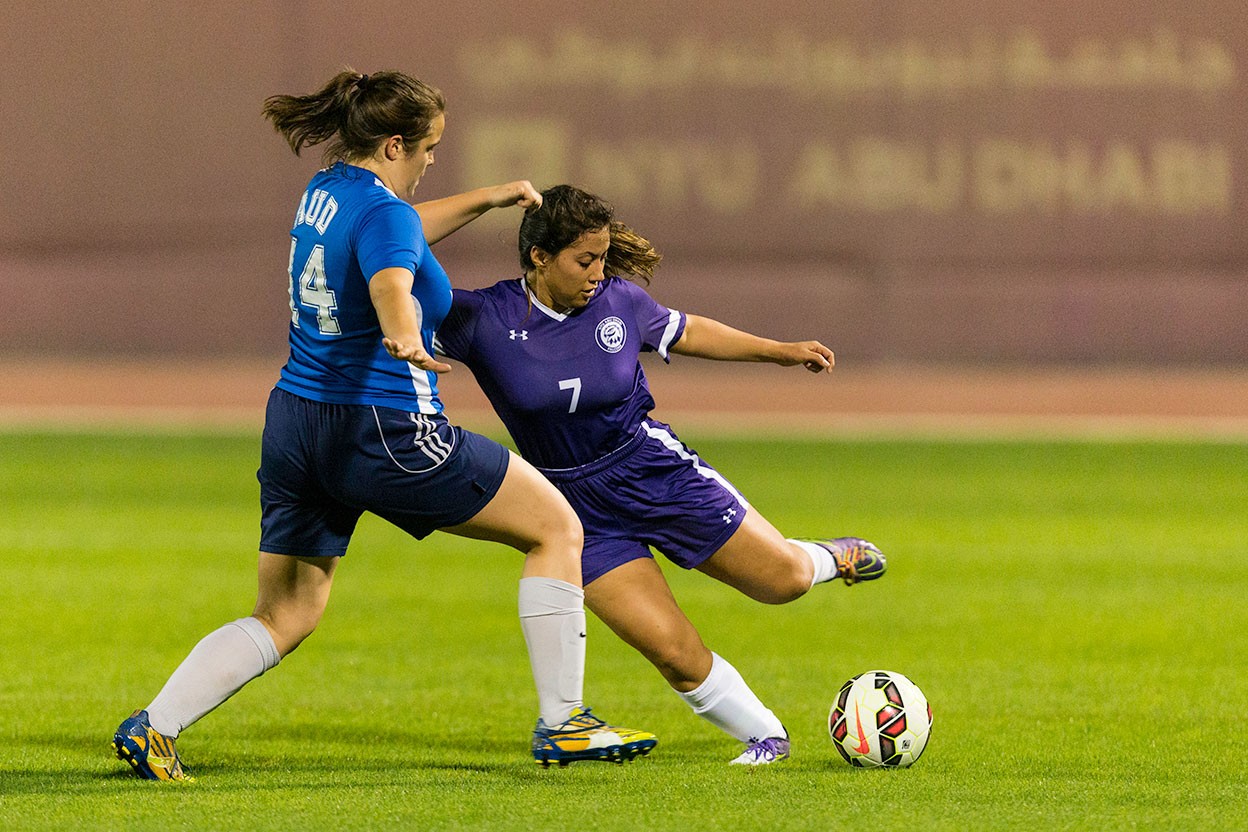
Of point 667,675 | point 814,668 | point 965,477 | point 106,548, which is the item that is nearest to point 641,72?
point 965,477

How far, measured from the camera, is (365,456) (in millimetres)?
4793

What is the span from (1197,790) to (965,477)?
9.74 meters

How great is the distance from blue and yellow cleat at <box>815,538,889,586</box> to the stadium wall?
19.5 metres

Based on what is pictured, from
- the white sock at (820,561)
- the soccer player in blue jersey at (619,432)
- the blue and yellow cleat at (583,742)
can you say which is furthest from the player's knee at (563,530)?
the white sock at (820,561)

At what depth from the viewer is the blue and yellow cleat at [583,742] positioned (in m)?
4.98

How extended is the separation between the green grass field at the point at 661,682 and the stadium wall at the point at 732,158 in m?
11.3

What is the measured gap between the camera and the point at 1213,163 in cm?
2619

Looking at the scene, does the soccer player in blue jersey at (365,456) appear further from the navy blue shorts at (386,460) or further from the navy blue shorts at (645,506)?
→ the navy blue shorts at (645,506)

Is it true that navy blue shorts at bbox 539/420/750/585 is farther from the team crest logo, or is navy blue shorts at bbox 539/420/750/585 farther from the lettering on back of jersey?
the lettering on back of jersey

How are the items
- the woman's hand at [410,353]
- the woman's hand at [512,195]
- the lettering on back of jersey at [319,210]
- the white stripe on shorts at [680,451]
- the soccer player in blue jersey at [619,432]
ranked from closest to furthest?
the woman's hand at [410,353]
the lettering on back of jersey at [319,210]
the woman's hand at [512,195]
the soccer player in blue jersey at [619,432]
the white stripe on shorts at [680,451]

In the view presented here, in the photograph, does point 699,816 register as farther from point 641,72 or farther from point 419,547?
point 641,72

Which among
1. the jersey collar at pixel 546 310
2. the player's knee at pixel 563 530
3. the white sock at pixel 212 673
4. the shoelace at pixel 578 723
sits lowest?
the shoelace at pixel 578 723

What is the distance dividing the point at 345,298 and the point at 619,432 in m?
1.13

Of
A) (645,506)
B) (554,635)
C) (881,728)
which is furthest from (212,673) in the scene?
(881,728)
